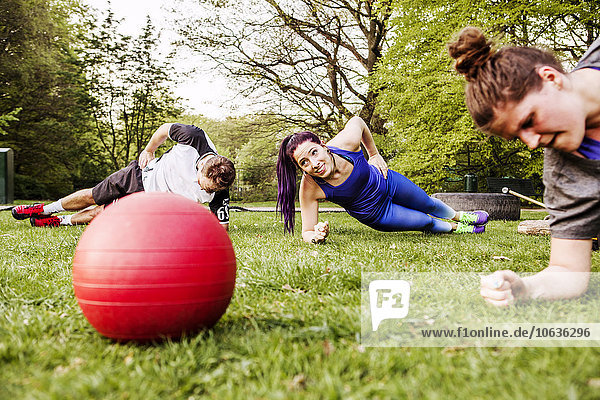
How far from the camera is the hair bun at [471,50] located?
2387 mm

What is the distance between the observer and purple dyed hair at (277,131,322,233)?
5.74 meters

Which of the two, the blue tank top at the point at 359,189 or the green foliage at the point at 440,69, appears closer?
the blue tank top at the point at 359,189

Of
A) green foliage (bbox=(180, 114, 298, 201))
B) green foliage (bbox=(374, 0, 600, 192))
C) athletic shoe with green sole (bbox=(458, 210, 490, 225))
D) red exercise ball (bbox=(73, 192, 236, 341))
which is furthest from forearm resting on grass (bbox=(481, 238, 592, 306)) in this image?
green foliage (bbox=(180, 114, 298, 201))

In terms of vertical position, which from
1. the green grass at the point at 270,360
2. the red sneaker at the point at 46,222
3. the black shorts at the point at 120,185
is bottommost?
the red sneaker at the point at 46,222

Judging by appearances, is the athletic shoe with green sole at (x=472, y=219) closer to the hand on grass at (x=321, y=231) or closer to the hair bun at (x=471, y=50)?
the hand on grass at (x=321, y=231)

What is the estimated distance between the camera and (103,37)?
86.9 feet

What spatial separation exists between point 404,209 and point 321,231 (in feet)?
5.99

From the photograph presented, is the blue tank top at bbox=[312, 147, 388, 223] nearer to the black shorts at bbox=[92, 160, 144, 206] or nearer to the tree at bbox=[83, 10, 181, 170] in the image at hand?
the black shorts at bbox=[92, 160, 144, 206]

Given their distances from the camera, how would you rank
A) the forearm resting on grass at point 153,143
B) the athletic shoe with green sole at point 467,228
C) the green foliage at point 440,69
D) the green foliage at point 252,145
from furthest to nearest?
the green foliage at point 252,145 < the green foliage at point 440,69 < the athletic shoe with green sole at point 467,228 < the forearm resting on grass at point 153,143

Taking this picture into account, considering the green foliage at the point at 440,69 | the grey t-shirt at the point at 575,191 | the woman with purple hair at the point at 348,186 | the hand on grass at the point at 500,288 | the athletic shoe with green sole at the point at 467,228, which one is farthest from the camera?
the green foliage at the point at 440,69

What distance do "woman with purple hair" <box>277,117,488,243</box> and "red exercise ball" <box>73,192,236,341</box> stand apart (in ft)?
10.4

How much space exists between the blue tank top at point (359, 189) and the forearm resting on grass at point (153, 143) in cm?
239

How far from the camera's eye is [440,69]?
42.6 ft

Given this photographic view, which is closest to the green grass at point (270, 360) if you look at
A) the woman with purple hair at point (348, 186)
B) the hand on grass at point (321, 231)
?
the hand on grass at point (321, 231)
